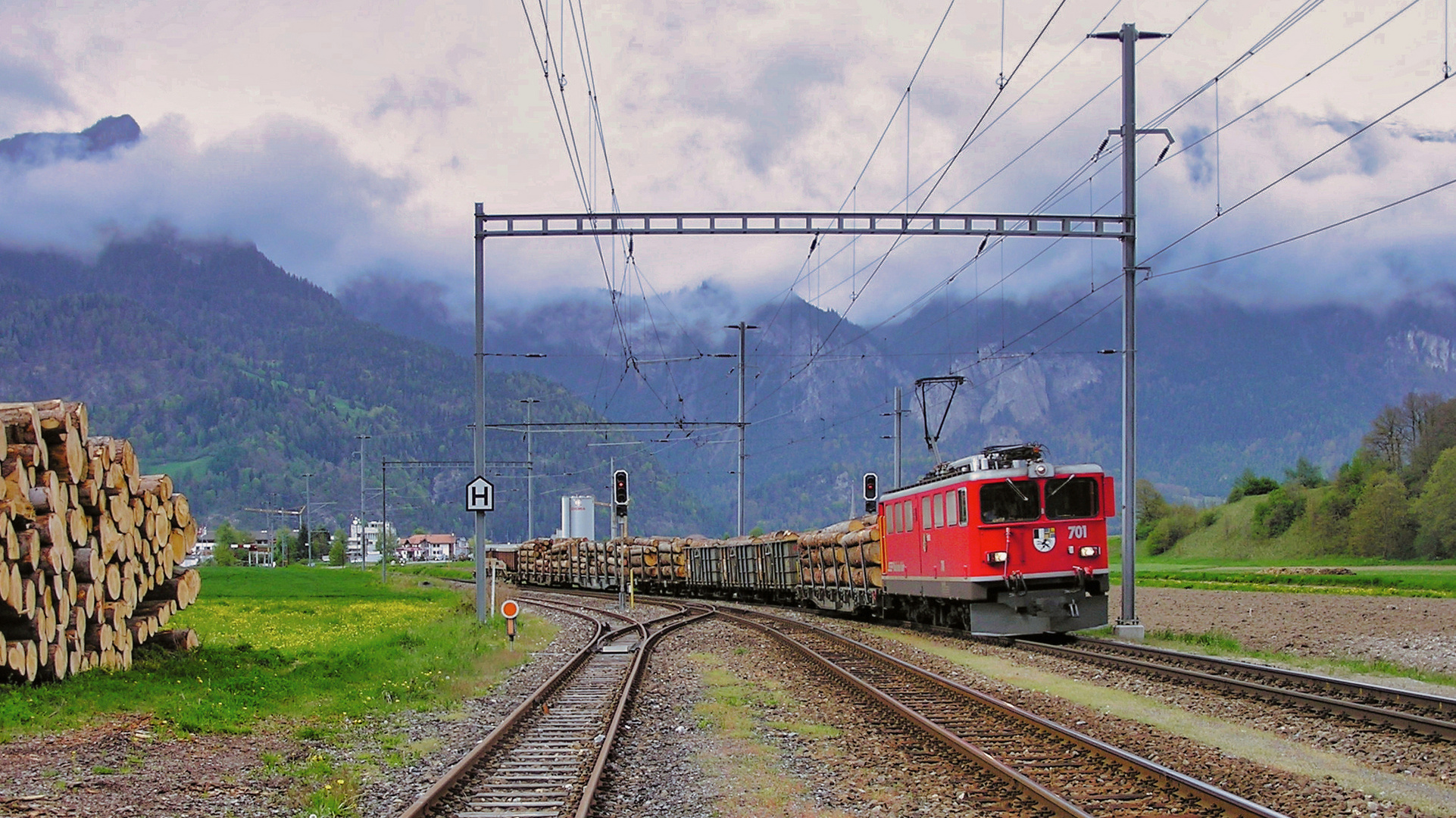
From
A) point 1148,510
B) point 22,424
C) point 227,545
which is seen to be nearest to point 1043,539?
point 22,424

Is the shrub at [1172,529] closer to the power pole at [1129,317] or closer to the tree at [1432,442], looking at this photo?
the tree at [1432,442]

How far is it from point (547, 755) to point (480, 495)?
12.7 metres

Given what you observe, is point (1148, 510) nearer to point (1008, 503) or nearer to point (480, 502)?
point (1008, 503)

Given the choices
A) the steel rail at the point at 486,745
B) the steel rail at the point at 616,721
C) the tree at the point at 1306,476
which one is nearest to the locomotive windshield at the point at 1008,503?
the steel rail at the point at 616,721

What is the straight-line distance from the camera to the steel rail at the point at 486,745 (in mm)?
8523

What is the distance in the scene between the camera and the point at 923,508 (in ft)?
78.0

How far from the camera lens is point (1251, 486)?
10744 centimetres

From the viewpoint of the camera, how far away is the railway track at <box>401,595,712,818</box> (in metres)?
8.82

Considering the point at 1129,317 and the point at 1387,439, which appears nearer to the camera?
the point at 1129,317

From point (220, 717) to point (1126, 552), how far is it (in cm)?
1587

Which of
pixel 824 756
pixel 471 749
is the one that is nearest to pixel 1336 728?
pixel 824 756

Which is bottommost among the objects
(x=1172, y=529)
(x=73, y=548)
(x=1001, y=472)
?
(x=1172, y=529)

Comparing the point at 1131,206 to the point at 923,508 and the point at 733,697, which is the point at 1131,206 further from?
the point at 733,697

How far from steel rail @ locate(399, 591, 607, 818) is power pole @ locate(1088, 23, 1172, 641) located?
31.7 ft
